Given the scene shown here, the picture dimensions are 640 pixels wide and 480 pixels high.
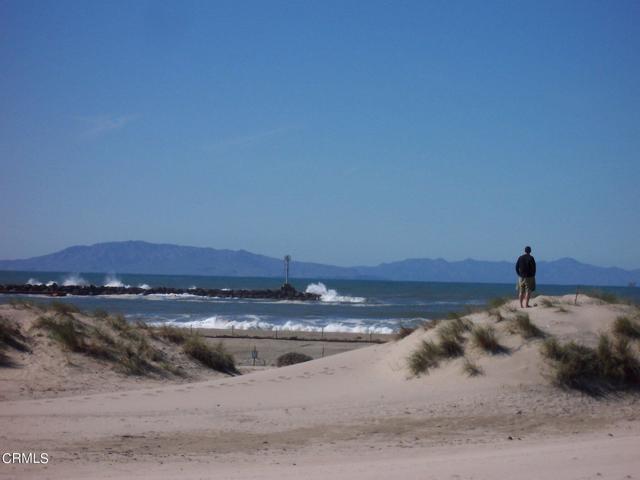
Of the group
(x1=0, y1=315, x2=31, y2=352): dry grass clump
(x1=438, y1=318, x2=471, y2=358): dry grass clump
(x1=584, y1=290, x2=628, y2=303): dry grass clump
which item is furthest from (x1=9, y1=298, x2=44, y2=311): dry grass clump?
(x1=584, y1=290, x2=628, y2=303): dry grass clump

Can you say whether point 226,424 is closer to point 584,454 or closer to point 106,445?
point 106,445

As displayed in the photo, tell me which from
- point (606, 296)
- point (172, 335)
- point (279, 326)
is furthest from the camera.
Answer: point (279, 326)

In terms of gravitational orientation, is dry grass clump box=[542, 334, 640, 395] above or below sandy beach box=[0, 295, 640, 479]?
above

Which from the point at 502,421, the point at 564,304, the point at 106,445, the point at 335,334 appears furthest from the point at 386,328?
the point at 106,445

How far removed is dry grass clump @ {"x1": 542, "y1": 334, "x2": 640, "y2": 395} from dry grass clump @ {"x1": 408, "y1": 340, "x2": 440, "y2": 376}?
1.97 m

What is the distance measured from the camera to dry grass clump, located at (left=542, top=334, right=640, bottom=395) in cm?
1295

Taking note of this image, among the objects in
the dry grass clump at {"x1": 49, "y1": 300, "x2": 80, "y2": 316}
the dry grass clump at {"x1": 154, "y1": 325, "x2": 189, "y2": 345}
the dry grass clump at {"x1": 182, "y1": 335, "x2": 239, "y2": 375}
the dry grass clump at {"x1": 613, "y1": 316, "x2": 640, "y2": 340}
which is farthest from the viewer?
the dry grass clump at {"x1": 154, "y1": 325, "x2": 189, "y2": 345}

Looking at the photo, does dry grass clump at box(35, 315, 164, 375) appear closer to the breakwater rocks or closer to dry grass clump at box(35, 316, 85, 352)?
dry grass clump at box(35, 316, 85, 352)

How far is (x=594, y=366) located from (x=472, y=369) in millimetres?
2089

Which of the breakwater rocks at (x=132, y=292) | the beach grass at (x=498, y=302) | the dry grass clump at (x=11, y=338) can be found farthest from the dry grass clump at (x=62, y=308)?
the breakwater rocks at (x=132, y=292)

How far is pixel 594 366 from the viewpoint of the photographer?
13.2 metres

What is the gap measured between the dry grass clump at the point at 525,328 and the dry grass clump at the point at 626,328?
4.57 ft

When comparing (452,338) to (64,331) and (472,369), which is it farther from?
(64,331)

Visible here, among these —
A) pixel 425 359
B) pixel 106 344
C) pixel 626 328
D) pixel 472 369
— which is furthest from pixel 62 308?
pixel 626 328
